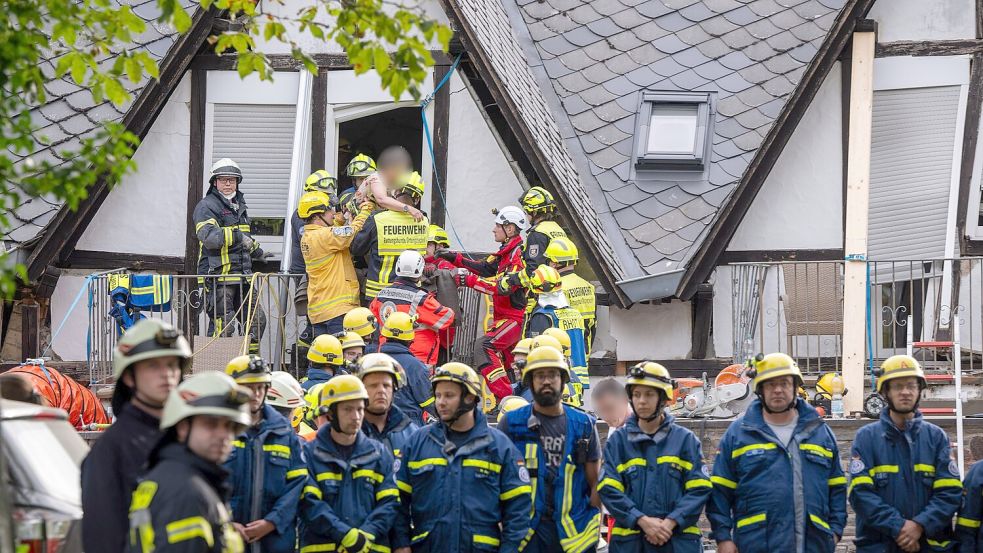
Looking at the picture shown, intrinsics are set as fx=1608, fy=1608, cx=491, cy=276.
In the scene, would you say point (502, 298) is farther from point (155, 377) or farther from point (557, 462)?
point (155, 377)

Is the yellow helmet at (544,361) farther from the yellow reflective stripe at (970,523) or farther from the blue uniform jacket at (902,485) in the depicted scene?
the yellow reflective stripe at (970,523)

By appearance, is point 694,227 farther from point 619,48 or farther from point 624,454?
point 624,454

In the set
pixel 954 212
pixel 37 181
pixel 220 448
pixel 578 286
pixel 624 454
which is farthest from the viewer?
pixel 954 212

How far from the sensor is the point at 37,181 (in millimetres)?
7328

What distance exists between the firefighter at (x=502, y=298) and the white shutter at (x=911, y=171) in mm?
3921

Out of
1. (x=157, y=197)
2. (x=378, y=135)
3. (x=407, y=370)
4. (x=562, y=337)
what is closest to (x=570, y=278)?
(x=562, y=337)

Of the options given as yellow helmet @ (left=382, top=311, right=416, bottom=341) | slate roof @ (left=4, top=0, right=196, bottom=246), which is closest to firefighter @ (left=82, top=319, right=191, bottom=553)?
yellow helmet @ (left=382, top=311, right=416, bottom=341)

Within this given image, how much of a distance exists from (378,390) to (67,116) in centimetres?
761

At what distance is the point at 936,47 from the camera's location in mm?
16672

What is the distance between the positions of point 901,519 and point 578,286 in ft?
17.5

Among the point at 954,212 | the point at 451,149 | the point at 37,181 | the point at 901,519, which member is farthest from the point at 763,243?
the point at 37,181

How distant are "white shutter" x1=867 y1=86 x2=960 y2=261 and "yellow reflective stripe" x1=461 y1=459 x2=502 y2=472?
314 inches

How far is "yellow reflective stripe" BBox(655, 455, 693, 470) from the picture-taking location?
10.1 m

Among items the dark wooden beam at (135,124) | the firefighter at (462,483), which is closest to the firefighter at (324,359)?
the firefighter at (462,483)
